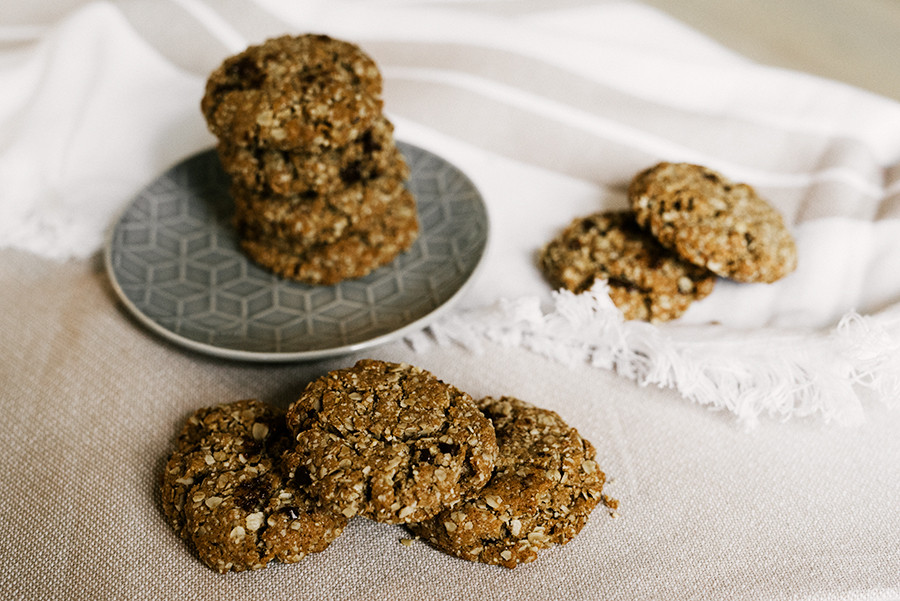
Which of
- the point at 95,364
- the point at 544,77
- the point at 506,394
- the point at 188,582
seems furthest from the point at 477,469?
the point at 544,77

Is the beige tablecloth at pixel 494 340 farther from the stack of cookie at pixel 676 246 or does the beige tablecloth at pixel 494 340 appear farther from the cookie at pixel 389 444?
the cookie at pixel 389 444

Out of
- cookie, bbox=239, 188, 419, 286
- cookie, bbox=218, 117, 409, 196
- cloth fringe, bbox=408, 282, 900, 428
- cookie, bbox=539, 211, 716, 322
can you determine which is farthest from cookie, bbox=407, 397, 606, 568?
cookie, bbox=218, 117, 409, 196

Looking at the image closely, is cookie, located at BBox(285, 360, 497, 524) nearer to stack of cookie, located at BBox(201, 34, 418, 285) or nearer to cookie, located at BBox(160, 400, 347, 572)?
cookie, located at BBox(160, 400, 347, 572)

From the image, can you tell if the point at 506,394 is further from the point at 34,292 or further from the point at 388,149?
the point at 34,292

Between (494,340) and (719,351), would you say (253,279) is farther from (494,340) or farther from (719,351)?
(719,351)

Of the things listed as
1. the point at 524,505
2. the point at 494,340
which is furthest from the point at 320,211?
the point at 524,505

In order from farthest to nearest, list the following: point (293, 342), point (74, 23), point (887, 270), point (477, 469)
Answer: point (74, 23)
point (887, 270)
point (293, 342)
point (477, 469)
